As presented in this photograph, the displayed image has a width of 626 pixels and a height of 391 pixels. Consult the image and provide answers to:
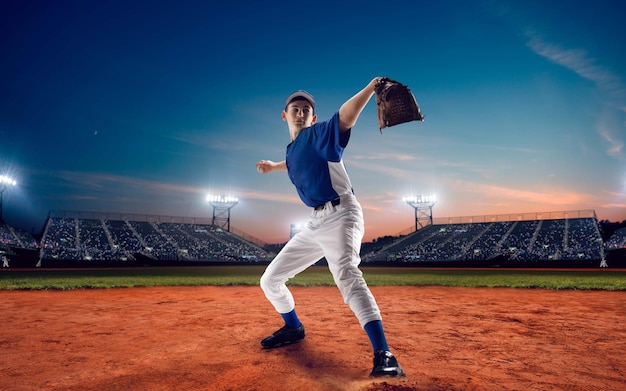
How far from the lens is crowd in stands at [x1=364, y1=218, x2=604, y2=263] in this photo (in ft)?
91.7

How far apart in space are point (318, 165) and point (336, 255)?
2.34ft

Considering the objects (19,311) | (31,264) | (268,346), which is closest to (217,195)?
(31,264)

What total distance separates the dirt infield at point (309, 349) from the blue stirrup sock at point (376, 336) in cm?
20

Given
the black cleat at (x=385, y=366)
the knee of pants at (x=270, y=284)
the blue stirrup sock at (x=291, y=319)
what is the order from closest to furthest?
the black cleat at (x=385, y=366) < the knee of pants at (x=270, y=284) < the blue stirrup sock at (x=291, y=319)

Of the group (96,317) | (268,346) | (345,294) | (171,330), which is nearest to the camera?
(345,294)

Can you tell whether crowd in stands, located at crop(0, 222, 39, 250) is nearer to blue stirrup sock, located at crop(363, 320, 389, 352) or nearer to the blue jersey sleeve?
the blue jersey sleeve

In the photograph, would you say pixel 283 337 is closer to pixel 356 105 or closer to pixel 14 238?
pixel 356 105

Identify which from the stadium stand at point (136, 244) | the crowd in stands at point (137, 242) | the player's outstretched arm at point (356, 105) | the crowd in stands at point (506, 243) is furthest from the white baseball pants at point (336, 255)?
the crowd in stands at point (137, 242)

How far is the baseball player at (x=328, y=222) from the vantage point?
2.32 meters

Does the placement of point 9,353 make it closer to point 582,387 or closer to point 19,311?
point 19,311

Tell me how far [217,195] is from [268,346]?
1633 inches

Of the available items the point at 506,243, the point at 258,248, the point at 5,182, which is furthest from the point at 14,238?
the point at 506,243

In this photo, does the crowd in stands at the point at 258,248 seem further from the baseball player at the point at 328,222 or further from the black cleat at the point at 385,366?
the black cleat at the point at 385,366

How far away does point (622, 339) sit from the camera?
10.4ft
